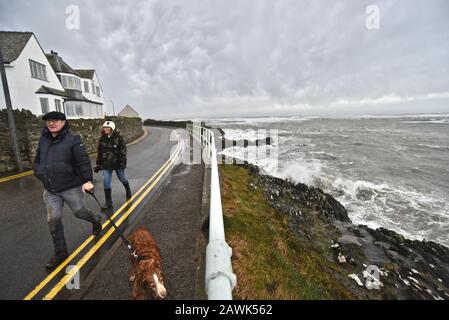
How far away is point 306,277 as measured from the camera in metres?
3.71

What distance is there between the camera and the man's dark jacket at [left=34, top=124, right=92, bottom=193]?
3076 millimetres

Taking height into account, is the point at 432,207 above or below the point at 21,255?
below

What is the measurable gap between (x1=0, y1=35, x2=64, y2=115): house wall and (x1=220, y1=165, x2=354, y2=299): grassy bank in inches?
945

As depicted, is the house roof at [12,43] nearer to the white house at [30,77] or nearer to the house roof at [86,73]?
the white house at [30,77]

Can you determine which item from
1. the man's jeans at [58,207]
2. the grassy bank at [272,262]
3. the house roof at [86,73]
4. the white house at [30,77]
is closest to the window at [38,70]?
the white house at [30,77]

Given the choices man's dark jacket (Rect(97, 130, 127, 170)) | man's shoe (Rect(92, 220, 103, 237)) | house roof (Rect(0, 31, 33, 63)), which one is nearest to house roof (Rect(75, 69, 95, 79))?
house roof (Rect(0, 31, 33, 63))

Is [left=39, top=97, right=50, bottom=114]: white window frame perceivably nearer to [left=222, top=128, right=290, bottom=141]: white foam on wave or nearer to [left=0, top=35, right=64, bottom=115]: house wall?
[left=0, top=35, right=64, bottom=115]: house wall

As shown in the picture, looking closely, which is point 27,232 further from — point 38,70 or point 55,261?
point 38,70
